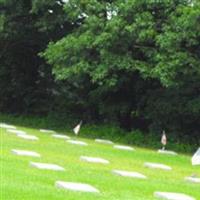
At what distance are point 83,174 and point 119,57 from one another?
878cm

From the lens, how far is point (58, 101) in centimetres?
2436

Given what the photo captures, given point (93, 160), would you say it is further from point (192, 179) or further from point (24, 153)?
point (192, 179)

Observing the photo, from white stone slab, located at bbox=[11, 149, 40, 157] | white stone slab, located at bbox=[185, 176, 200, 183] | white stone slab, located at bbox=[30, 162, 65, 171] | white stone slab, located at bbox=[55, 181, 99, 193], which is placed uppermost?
white stone slab, located at bbox=[11, 149, 40, 157]

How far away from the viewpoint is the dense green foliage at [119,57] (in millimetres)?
18375

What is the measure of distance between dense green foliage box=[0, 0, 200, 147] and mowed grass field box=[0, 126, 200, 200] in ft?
11.6

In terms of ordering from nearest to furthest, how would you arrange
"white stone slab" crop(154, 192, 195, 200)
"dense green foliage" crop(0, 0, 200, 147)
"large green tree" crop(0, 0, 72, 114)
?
"white stone slab" crop(154, 192, 195, 200)
"dense green foliage" crop(0, 0, 200, 147)
"large green tree" crop(0, 0, 72, 114)

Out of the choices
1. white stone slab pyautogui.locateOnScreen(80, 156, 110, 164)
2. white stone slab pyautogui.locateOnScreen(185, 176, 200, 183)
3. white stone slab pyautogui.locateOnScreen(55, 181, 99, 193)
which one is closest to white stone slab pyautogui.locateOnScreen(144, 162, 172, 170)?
white stone slab pyautogui.locateOnScreen(80, 156, 110, 164)

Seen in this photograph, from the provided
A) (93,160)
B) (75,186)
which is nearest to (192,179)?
(93,160)

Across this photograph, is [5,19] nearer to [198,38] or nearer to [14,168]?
[198,38]

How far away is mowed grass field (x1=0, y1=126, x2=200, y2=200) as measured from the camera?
8320 millimetres

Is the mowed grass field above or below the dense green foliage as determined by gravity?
below

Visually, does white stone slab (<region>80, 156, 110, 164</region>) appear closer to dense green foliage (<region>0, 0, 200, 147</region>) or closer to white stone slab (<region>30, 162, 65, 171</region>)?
white stone slab (<region>30, 162, 65, 171</region>)

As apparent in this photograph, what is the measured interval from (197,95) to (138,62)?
89.9 inches

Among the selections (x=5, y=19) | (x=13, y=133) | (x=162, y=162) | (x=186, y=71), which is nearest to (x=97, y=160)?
(x=162, y=162)
